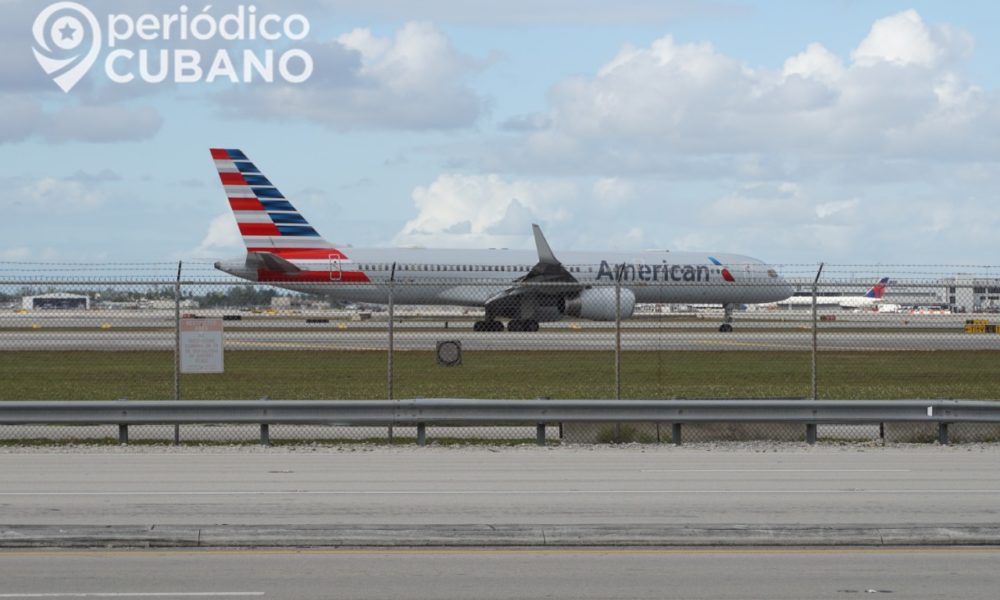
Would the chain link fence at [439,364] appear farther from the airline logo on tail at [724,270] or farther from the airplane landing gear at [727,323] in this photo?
the airline logo on tail at [724,270]

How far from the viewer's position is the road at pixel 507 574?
7.34m

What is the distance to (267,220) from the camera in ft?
154

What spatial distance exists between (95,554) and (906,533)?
5.46m

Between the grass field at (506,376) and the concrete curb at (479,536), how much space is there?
375 inches

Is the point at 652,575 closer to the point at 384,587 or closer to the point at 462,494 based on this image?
the point at 384,587

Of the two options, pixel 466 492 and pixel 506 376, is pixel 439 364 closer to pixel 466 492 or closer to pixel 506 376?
pixel 506 376

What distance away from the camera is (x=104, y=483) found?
12070mm

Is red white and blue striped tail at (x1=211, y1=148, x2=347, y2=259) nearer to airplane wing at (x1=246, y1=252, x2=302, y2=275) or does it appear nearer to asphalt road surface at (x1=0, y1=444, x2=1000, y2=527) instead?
airplane wing at (x1=246, y1=252, x2=302, y2=275)

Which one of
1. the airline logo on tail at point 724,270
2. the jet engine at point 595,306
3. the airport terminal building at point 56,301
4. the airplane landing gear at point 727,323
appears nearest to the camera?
the airplane landing gear at point 727,323

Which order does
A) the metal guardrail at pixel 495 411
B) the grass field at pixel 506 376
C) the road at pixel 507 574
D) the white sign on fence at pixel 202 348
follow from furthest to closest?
the grass field at pixel 506 376 < the white sign on fence at pixel 202 348 < the metal guardrail at pixel 495 411 < the road at pixel 507 574

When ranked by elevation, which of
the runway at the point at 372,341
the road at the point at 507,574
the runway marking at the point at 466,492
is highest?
the runway at the point at 372,341

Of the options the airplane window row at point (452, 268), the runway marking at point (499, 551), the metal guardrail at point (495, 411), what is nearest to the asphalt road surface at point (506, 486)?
the metal guardrail at point (495, 411)

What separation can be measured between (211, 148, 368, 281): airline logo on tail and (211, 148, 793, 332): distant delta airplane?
0.04m

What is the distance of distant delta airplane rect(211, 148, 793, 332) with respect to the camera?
144ft
